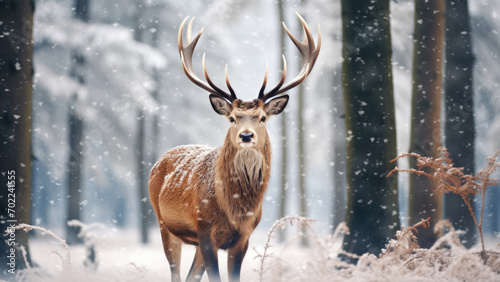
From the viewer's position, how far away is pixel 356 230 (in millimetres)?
5062

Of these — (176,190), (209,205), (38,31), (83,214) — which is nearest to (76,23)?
(38,31)

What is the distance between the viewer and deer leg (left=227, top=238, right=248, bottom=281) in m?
4.45

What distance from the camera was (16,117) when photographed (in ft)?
19.5

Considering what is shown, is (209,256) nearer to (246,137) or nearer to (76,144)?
(246,137)

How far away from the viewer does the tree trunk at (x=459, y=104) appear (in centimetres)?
654

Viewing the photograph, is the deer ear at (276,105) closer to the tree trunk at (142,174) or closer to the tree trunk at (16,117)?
the tree trunk at (16,117)

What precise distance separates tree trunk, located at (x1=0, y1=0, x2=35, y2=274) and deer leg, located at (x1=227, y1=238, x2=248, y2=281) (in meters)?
2.70

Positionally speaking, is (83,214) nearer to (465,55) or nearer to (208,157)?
(208,157)

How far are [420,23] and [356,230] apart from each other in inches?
131

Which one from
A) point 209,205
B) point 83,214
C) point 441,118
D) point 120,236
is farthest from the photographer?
point 120,236

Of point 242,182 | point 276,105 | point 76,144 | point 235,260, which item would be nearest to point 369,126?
point 276,105

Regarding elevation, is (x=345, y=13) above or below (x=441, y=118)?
above

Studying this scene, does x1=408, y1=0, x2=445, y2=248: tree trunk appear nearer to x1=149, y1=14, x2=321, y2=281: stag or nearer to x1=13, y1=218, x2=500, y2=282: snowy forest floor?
x1=13, y1=218, x2=500, y2=282: snowy forest floor

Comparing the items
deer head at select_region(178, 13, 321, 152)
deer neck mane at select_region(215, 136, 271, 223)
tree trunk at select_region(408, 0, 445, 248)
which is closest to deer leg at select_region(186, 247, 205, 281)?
deer neck mane at select_region(215, 136, 271, 223)
